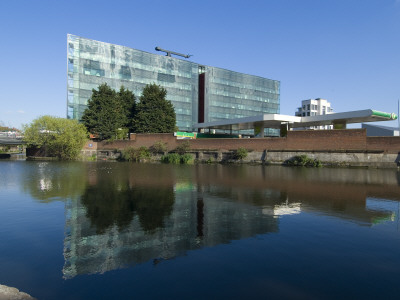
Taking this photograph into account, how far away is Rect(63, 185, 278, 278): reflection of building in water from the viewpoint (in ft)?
19.6

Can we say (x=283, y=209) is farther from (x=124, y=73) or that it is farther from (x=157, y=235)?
(x=124, y=73)

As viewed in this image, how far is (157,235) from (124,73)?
6962 cm

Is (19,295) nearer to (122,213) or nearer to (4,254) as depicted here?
(4,254)

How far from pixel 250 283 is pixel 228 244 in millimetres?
1967

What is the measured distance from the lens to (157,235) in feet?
24.4

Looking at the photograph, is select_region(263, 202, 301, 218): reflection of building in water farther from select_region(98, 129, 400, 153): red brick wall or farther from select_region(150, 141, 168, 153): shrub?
select_region(150, 141, 168, 153): shrub

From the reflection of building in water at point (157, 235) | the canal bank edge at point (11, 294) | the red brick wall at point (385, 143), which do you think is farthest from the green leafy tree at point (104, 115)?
the canal bank edge at point (11, 294)

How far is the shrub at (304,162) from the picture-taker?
34325mm

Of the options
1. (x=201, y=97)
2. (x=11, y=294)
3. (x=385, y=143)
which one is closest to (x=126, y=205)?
(x=11, y=294)

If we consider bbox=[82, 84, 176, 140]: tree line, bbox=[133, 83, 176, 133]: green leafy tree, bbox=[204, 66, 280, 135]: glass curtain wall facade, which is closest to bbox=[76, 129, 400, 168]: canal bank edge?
bbox=[133, 83, 176, 133]: green leafy tree

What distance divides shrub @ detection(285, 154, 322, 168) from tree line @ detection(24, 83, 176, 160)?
89.6 feet

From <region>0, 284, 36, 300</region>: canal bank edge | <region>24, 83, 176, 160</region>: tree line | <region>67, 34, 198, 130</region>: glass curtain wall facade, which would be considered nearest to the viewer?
<region>0, 284, 36, 300</region>: canal bank edge

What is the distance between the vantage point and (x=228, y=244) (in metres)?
6.91

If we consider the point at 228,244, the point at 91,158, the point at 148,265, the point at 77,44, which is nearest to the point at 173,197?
the point at 228,244
